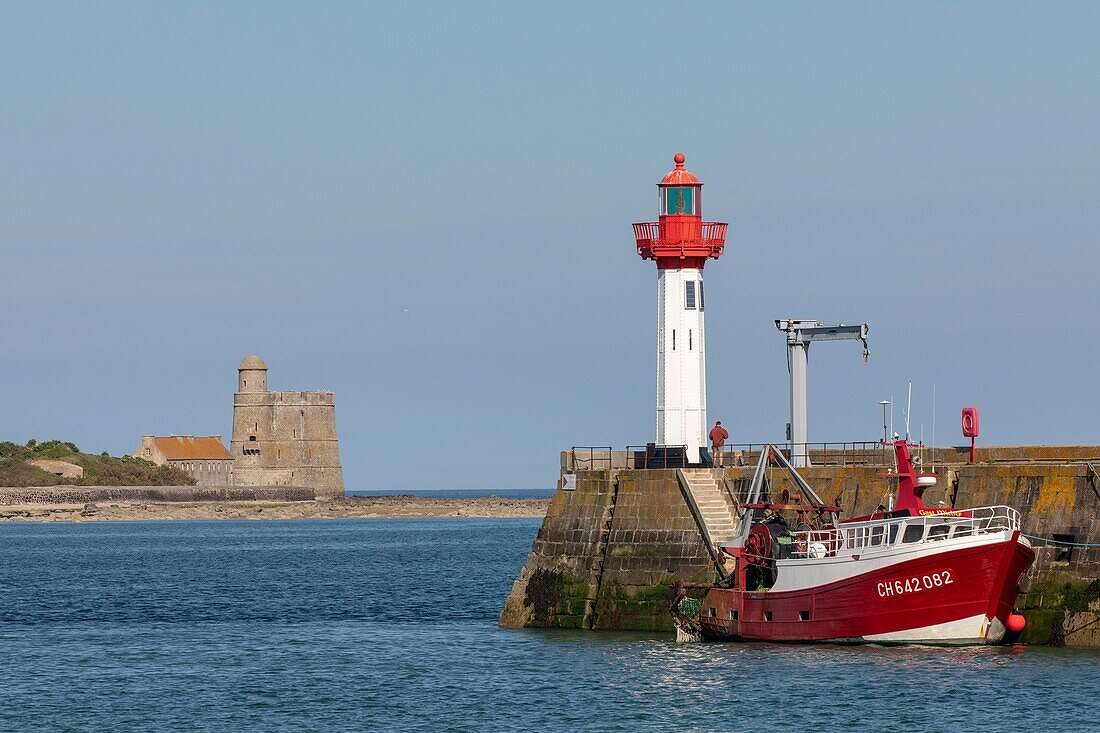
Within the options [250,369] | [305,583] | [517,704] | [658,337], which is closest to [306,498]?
[250,369]

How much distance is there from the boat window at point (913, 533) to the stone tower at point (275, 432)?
126 m

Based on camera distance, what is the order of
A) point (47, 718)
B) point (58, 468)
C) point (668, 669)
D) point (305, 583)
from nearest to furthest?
point (47, 718), point (668, 669), point (305, 583), point (58, 468)

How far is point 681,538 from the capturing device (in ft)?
132

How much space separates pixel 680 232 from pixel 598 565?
9.08 meters

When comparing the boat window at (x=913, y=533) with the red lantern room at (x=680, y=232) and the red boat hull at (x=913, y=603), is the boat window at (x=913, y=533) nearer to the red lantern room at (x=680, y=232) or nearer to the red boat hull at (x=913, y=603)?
the red boat hull at (x=913, y=603)

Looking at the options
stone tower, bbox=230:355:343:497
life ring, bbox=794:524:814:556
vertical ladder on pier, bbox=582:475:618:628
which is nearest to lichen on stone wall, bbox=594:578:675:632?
vertical ladder on pier, bbox=582:475:618:628

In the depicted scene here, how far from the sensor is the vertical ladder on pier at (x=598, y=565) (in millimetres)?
41500

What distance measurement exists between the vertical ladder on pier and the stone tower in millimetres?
118012

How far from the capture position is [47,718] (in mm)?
33344

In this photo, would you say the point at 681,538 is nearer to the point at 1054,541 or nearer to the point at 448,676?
the point at 448,676

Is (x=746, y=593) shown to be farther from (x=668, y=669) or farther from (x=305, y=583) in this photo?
(x=305, y=583)

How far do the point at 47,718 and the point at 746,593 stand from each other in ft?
47.5

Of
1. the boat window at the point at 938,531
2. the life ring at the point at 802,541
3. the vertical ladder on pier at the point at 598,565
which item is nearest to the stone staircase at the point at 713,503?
the life ring at the point at 802,541

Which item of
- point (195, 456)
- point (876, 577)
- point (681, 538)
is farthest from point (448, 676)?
point (195, 456)
